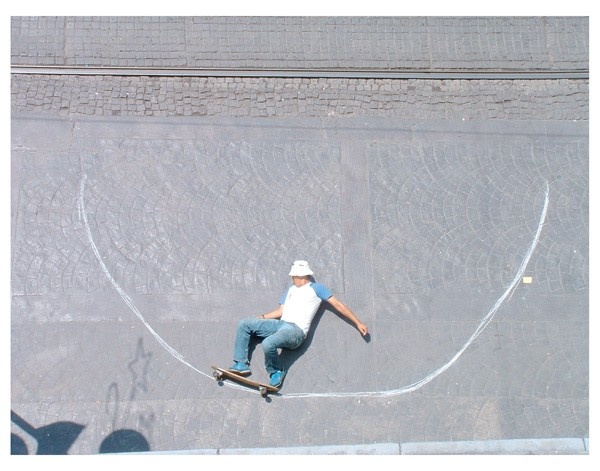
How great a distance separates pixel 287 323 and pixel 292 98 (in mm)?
3101

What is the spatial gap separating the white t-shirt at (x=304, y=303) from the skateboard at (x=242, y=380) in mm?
761

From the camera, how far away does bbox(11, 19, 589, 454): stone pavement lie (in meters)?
8.30

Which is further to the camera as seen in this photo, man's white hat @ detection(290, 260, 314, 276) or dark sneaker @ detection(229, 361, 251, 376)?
man's white hat @ detection(290, 260, 314, 276)

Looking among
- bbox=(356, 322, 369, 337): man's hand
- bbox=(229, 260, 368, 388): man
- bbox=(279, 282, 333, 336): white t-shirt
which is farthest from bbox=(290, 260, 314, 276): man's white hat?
bbox=(356, 322, 369, 337): man's hand

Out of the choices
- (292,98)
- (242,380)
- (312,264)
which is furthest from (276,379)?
(292,98)

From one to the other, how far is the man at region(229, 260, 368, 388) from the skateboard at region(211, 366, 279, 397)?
7cm

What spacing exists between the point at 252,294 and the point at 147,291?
126cm

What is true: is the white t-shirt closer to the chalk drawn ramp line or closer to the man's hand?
the man's hand

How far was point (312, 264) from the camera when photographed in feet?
29.1

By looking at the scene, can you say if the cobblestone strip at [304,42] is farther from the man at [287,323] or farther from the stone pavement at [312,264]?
the man at [287,323]

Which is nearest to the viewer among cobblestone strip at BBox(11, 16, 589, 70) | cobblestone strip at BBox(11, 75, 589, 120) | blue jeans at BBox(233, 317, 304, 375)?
blue jeans at BBox(233, 317, 304, 375)

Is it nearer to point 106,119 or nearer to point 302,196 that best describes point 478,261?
point 302,196

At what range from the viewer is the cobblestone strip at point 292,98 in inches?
372

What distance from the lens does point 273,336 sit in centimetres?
820
